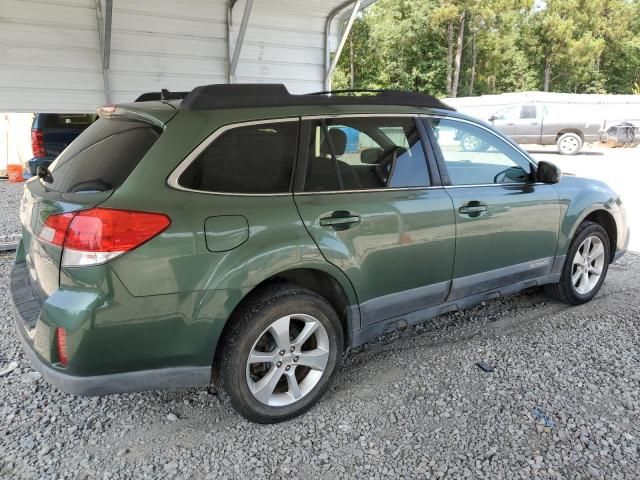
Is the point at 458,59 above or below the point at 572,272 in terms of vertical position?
above

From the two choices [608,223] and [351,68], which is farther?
[351,68]

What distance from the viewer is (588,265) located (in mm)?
4332

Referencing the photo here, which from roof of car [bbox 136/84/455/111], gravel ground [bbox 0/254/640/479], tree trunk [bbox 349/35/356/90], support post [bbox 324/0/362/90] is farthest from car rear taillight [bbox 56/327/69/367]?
tree trunk [bbox 349/35/356/90]

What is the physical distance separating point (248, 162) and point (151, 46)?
16.8 ft

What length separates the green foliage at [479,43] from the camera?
3294 cm

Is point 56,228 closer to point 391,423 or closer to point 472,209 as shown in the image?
point 391,423

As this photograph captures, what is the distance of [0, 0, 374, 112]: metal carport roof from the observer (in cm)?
611

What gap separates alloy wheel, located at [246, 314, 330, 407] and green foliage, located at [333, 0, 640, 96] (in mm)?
32323

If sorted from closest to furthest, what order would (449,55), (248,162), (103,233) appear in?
(103,233) < (248,162) < (449,55)

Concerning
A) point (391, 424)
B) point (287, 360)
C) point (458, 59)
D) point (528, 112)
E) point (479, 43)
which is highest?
point (479, 43)

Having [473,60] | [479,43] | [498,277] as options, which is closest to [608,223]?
[498,277]

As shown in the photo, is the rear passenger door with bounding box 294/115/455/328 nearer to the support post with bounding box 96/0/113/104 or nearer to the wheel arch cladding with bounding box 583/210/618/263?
the wheel arch cladding with bounding box 583/210/618/263

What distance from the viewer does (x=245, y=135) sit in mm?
2592

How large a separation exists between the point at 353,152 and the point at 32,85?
5046 millimetres
